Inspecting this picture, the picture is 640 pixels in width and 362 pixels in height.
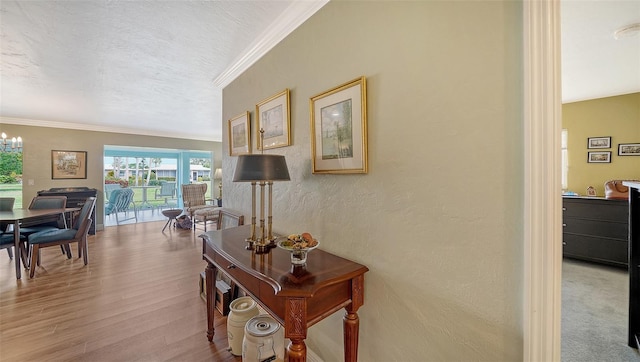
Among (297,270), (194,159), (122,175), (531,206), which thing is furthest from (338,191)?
(122,175)

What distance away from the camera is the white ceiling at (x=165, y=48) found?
167 cm

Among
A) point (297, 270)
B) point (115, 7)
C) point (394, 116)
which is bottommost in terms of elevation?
point (297, 270)

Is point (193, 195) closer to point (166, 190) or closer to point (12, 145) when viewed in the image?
point (166, 190)

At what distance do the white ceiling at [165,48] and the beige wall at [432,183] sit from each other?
70cm

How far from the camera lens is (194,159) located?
8.54 m

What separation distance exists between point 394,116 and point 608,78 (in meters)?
3.62

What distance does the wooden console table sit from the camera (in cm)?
100

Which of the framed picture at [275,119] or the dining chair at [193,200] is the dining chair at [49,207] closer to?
the dining chair at [193,200]

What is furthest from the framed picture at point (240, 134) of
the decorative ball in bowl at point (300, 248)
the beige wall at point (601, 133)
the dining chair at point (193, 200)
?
the beige wall at point (601, 133)

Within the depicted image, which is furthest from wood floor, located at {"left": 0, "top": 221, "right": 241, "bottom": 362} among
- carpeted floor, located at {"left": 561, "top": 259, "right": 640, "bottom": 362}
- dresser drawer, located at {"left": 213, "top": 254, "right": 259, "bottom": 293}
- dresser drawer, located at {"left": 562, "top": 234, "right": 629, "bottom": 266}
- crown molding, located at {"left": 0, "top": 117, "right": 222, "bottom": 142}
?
dresser drawer, located at {"left": 562, "top": 234, "right": 629, "bottom": 266}

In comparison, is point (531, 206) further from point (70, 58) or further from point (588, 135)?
point (588, 135)

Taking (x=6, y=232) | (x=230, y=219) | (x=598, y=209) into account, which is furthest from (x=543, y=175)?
(x=6, y=232)

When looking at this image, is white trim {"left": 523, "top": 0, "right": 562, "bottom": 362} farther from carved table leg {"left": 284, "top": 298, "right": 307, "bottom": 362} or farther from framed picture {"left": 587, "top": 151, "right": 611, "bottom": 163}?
framed picture {"left": 587, "top": 151, "right": 611, "bottom": 163}

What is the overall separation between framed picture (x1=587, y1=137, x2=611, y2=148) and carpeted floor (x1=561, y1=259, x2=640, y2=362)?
1.75 meters
